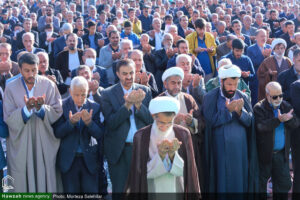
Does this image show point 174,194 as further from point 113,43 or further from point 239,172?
point 113,43

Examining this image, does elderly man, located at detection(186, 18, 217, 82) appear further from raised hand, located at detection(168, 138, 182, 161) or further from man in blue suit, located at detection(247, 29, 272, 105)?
raised hand, located at detection(168, 138, 182, 161)

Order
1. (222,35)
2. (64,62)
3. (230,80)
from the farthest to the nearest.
Answer: (222,35), (64,62), (230,80)

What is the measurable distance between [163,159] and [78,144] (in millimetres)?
1353

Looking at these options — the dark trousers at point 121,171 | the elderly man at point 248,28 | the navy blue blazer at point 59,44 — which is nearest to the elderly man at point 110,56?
the navy blue blazer at point 59,44

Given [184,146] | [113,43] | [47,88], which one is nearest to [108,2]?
[113,43]

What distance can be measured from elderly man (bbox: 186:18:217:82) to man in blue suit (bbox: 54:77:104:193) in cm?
373

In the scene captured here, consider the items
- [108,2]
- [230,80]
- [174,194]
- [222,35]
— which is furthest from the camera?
[108,2]

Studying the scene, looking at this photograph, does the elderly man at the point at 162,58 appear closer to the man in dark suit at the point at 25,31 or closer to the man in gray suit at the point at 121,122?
the man in gray suit at the point at 121,122

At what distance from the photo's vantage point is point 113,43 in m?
A: 8.16

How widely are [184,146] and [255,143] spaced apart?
1384 millimetres

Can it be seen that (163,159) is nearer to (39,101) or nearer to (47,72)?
(39,101)

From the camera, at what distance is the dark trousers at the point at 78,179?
193 inches

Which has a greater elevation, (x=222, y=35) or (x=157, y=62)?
(x=222, y=35)

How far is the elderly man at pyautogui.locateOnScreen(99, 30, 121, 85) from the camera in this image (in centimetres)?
764
